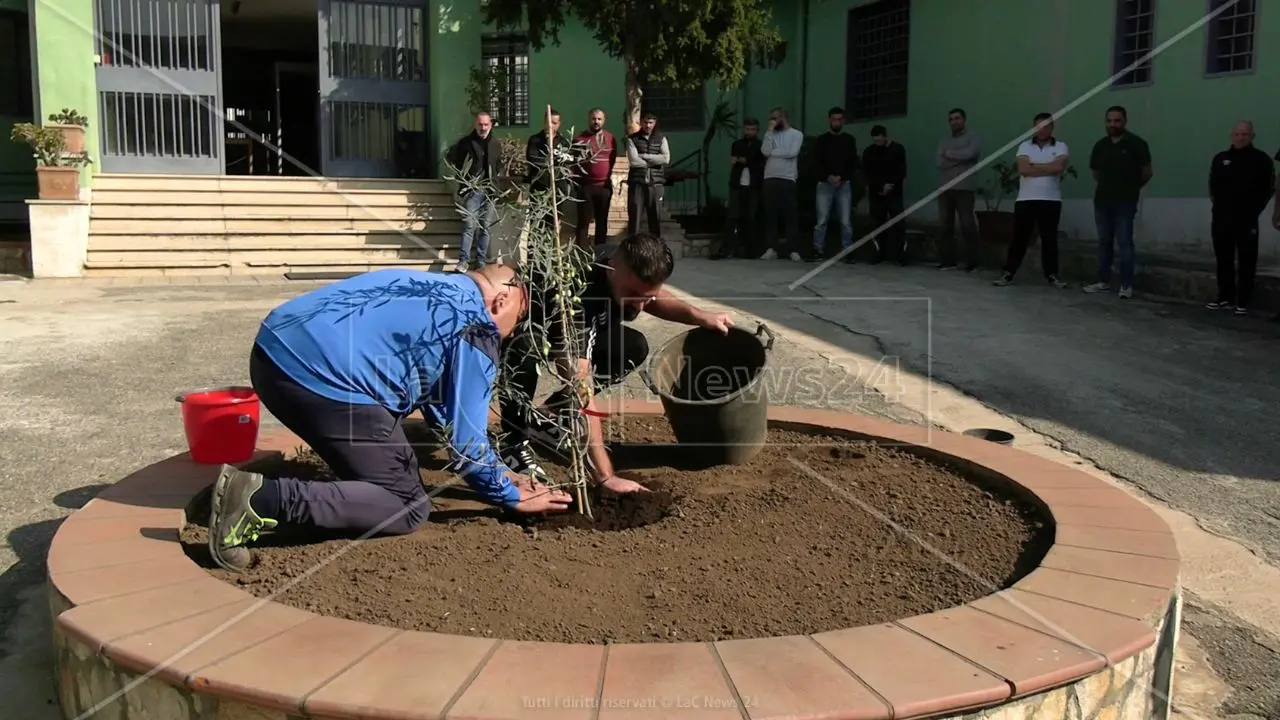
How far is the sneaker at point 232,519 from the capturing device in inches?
109

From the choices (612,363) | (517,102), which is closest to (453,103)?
(517,102)

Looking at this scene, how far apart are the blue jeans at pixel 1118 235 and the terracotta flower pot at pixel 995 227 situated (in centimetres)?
139

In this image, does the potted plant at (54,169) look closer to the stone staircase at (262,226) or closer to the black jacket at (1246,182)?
the stone staircase at (262,226)

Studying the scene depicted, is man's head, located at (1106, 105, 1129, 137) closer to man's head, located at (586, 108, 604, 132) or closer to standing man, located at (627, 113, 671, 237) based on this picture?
standing man, located at (627, 113, 671, 237)

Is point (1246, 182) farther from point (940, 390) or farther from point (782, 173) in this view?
point (782, 173)

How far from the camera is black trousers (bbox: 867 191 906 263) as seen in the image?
12711mm

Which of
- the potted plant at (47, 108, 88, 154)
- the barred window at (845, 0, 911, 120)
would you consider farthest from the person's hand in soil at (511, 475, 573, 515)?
the barred window at (845, 0, 911, 120)

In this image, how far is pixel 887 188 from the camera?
42.1 feet

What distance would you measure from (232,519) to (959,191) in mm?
11027

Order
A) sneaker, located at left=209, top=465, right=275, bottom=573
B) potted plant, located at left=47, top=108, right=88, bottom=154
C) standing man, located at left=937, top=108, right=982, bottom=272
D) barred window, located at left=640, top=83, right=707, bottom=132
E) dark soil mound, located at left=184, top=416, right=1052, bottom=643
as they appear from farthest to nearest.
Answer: barred window, located at left=640, top=83, right=707, bottom=132 < standing man, located at left=937, top=108, right=982, bottom=272 < potted plant, located at left=47, top=108, right=88, bottom=154 < sneaker, located at left=209, top=465, right=275, bottom=573 < dark soil mound, located at left=184, top=416, right=1052, bottom=643

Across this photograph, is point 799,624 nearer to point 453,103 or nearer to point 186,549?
point 186,549

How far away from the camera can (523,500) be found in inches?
128

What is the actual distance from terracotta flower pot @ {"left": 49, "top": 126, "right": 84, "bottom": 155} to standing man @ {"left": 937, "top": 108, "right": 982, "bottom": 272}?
387 inches

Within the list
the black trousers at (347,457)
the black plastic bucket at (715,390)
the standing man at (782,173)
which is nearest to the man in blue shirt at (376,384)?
the black trousers at (347,457)
